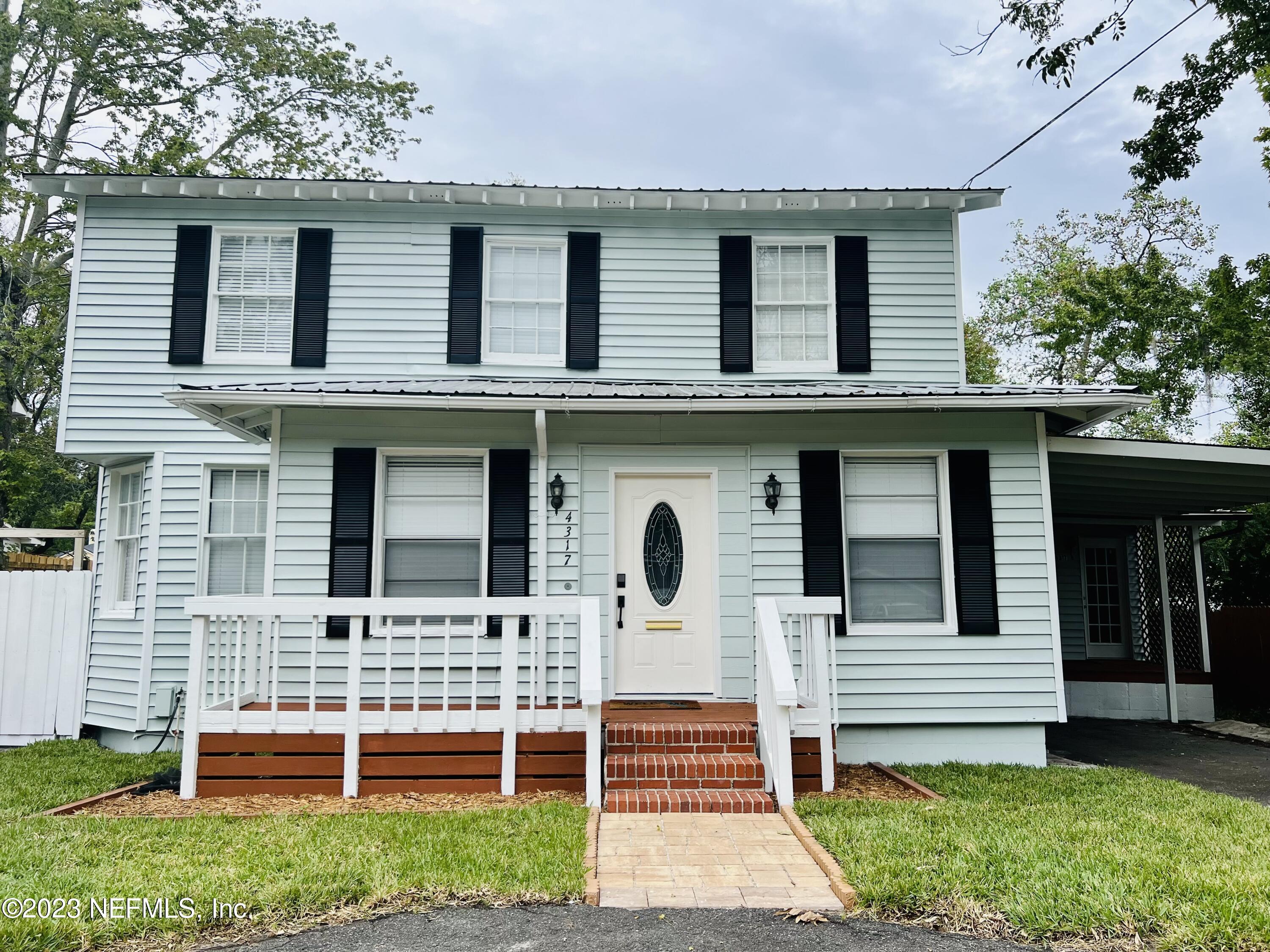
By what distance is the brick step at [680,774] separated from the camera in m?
5.61

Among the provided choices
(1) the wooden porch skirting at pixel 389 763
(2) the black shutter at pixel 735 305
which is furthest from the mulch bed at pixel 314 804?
(2) the black shutter at pixel 735 305

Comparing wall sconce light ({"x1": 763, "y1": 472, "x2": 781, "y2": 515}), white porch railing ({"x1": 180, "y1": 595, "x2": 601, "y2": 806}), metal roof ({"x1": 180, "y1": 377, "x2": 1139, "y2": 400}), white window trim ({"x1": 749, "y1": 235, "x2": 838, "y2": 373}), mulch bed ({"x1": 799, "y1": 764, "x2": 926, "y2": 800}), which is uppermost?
white window trim ({"x1": 749, "y1": 235, "x2": 838, "y2": 373})

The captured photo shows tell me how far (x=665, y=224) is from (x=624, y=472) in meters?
2.92

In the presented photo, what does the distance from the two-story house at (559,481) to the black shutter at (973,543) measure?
28 millimetres

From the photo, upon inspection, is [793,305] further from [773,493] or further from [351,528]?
[351,528]

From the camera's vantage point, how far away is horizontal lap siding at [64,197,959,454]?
8.55 meters

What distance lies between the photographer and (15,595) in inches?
354

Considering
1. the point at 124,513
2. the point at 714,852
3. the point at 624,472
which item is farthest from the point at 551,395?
the point at 124,513

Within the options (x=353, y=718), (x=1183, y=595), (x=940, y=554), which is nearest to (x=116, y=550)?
(x=353, y=718)

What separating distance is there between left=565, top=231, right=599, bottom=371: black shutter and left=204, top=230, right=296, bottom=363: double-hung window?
9.20 feet

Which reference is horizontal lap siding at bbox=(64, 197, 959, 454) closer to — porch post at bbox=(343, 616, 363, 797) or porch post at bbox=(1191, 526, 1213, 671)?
porch post at bbox=(343, 616, 363, 797)

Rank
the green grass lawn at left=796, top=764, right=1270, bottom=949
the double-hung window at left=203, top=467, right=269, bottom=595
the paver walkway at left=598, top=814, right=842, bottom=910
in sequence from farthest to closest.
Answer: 1. the double-hung window at left=203, top=467, right=269, bottom=595
2. the paver walkway at left=598, top=814, right=842, bottom=910
3. the green grass lawn at left=796, top=764, right=1270, bottom=949

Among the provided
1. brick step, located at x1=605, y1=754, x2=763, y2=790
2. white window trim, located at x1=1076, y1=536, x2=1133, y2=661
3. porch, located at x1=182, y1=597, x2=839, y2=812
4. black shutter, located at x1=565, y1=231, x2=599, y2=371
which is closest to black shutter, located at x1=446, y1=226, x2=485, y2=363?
black shutter, located at x1=565, y1=231, x2=599, y2=371

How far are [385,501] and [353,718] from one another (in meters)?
2.18
